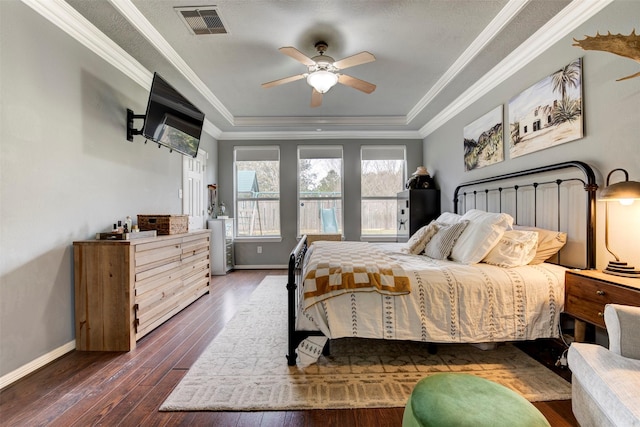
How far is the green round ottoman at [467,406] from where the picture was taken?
3.27 ft

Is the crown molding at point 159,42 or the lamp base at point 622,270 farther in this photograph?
the crown molding at point 159,42

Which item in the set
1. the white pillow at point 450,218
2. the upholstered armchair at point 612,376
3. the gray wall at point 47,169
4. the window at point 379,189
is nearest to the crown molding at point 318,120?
the window at point 379,189

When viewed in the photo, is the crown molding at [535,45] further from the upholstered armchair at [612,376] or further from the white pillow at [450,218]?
the upholstered armchair at [612,376]

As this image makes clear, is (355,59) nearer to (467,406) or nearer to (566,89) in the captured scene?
(566,89)

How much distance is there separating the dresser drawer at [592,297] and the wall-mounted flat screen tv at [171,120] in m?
3.66

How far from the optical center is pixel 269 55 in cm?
298

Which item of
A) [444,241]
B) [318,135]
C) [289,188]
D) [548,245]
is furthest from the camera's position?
[289,188]

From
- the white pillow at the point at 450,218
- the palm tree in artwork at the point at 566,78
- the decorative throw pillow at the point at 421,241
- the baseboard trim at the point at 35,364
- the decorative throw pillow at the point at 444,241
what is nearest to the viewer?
the baseboard trim at the point at 35,364

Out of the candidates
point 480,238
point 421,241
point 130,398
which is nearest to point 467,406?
point 480,238

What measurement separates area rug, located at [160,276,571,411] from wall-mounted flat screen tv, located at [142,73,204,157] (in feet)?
7.07

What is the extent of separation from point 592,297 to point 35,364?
12.0ft

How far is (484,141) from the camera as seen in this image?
3.43 metres

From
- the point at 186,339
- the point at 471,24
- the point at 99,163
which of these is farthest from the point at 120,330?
the point at 471,24

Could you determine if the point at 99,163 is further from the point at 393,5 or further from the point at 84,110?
the point at 393,5
